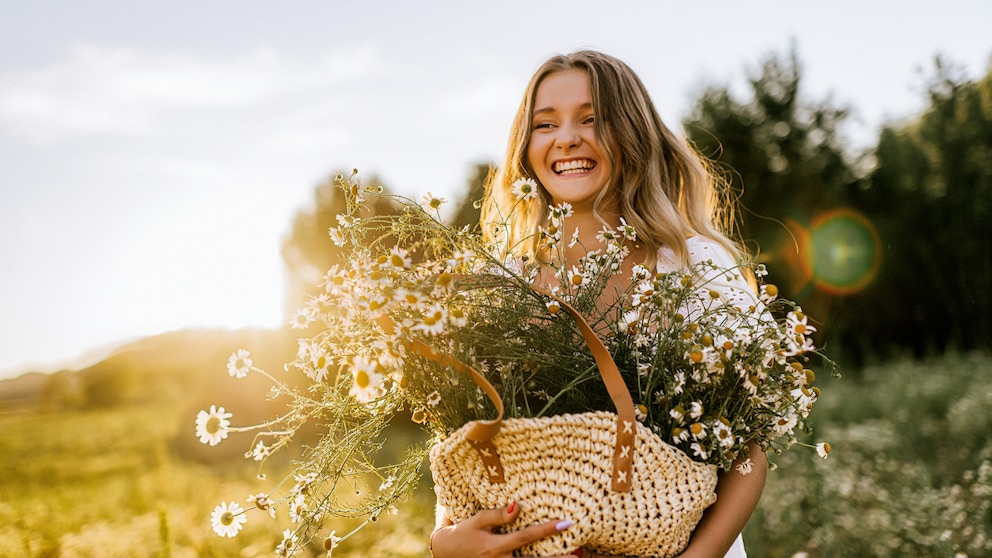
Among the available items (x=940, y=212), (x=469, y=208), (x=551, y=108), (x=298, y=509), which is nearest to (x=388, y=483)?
(x=298, y=509)

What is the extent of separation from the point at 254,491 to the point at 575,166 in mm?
3652

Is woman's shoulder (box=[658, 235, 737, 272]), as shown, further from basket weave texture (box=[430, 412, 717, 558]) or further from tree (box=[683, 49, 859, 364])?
tree (box=[683, 49, 859, 364])

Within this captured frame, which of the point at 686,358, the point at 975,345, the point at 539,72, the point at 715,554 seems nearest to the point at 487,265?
the point at 686,358

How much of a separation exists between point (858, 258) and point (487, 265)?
1081 centimetres

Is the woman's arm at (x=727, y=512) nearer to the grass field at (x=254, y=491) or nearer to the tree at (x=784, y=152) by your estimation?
the grass field at (x=254, y=491)

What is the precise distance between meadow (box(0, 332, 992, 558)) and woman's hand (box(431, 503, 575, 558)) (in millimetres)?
1374

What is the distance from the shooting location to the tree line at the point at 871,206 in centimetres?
1020

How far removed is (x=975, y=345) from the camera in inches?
403

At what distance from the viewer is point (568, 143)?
2.56 metres

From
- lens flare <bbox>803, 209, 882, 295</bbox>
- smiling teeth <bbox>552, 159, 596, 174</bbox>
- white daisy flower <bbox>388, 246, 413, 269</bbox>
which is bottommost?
lens flare <bbox>803, 209, 882, 295</bbox>

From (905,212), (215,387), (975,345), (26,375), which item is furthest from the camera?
(905,212)

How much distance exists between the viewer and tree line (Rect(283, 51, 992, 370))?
10203 millimetres

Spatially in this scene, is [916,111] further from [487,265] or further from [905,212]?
[487,265]

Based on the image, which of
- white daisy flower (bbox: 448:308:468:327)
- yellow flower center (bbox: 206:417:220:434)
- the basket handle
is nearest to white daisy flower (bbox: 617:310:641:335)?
the basket handle
